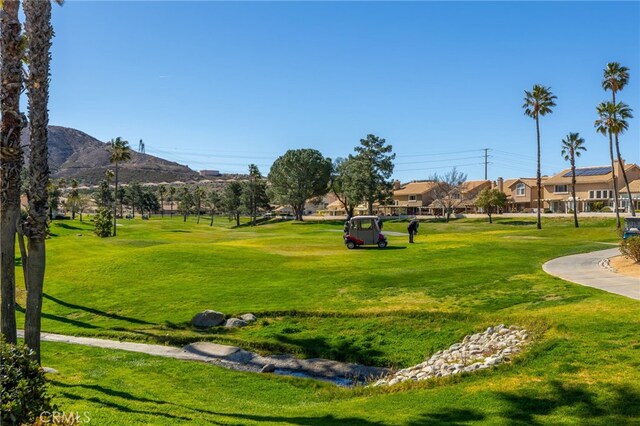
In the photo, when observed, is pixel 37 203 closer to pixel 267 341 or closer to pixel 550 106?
pixel 267 341

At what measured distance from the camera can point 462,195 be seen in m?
121

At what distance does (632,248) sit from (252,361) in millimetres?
21984

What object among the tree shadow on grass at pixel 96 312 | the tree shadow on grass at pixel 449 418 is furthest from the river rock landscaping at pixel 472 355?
the tree shadow on grass at pixel 96 312

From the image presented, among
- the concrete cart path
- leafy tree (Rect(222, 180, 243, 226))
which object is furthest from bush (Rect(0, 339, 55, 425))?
leafy tree (Rect(222, 180, 243, 226))

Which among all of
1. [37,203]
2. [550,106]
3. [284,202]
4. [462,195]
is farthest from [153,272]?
[462,195]

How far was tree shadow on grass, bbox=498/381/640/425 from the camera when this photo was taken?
34.4 ft

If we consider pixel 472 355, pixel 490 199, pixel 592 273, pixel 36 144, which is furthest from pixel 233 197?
pixel 36 144

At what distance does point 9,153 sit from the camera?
12.7 meters

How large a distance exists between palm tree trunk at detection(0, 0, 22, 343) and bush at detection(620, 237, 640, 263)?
29297mm

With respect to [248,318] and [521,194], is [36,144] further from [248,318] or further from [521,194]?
[521,194]

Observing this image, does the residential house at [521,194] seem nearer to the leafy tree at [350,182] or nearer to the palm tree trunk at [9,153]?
the leafy tree at [350,182]

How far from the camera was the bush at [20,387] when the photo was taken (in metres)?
8.02

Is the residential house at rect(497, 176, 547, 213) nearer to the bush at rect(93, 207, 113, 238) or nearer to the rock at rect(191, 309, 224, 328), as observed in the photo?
the bush at rect(93, 207, 113, 238)

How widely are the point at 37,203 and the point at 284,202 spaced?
110 m
